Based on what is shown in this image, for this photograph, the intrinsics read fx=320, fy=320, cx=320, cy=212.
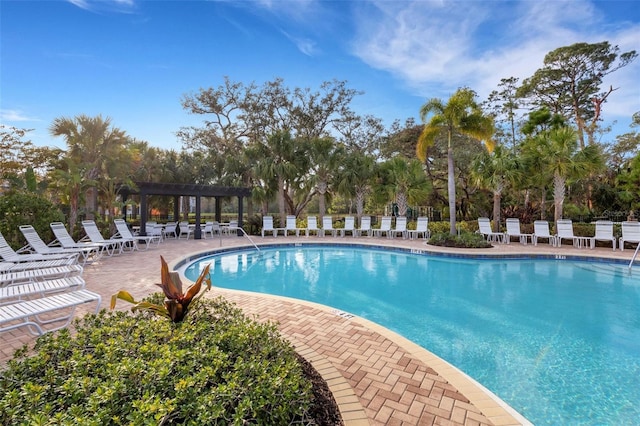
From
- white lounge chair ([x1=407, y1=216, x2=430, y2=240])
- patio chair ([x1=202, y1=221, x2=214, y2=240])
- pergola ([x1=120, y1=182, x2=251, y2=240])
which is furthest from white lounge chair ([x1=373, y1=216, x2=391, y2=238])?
patio chair ([x1=202, y1=221, x2=214, y2=240])

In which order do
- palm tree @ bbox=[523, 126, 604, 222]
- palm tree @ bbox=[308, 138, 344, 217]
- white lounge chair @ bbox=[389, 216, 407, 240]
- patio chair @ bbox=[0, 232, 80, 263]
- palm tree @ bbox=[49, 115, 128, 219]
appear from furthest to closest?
palm tree @ bbox=[308, 138, 344, 217], white lounge chair @ bbox=[389, 216, 407, 240], palm tree @ bbox=[49, 115, 128, 219], palm tree @ bbox=[523, 126, 604, 222], patio chair @ bbox=[0, 232, 80, 263]

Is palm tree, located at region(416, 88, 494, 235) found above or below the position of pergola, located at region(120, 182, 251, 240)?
above

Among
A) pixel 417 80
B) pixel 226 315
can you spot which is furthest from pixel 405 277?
pixel 417 80

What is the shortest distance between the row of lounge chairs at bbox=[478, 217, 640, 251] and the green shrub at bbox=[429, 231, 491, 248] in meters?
1.35

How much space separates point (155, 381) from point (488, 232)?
13.8 metres

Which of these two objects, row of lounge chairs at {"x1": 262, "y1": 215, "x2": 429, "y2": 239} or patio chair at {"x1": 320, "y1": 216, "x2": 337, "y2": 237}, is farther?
patio chair at {"x1": 320, "y1": 216, "x2": 337, "y2": 237}

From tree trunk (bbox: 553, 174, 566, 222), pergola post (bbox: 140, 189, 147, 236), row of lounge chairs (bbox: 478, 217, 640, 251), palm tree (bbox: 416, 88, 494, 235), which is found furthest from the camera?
pergola post (bbox: 140, 189, 147, 236)

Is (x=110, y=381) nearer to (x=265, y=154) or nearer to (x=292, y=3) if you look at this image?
(x=292, y=3)

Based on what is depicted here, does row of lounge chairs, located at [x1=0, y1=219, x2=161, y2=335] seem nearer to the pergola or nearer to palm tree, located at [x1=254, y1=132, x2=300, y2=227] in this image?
the pergola

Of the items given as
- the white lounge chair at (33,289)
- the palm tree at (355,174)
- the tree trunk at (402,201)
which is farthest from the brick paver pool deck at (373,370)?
the tree trunk at (402,201)

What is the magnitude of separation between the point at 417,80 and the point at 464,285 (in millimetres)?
11246

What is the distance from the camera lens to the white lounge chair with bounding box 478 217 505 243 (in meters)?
13.1

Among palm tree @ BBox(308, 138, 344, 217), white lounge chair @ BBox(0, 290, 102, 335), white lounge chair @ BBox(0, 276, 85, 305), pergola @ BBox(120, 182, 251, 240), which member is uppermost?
palm tree @ BBox(308, 138, 344, 217)

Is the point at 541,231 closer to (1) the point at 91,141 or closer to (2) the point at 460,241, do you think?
(2) the point at 460,241
